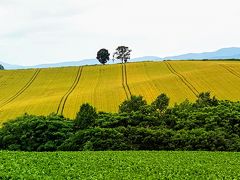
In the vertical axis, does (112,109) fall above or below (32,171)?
below

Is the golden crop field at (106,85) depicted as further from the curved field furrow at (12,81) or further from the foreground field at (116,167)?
the foreground field at (116,167)

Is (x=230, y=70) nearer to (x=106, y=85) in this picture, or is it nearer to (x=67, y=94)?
(x=106, y=85)

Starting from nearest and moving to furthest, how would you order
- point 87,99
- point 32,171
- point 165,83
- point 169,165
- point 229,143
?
1. point 32,171
2. point 169,165
3. point 229,143
4. point 87,99
5. point 165,83

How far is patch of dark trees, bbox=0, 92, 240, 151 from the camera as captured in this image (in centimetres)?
5016

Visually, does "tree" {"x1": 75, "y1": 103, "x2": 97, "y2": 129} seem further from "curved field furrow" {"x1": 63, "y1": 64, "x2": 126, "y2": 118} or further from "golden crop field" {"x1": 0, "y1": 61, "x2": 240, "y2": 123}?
"golden crop field" {"x1": 0, "y1": 61, "x2": 240, "y2": 123}

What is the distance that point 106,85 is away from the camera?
4114 inches

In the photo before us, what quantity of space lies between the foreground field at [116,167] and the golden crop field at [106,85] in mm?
43148

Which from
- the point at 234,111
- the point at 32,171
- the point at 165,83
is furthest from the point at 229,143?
the point at 165,83

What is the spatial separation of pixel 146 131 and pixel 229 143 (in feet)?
29.9

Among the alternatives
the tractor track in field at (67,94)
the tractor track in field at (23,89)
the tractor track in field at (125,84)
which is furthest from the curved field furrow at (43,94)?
the tractor track in field at (125,84)

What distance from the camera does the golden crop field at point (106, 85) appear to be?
85.2 meters

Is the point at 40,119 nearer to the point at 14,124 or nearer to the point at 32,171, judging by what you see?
the point at 14,124

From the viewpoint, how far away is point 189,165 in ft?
108

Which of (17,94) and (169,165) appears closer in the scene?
(169,165)
